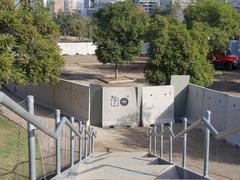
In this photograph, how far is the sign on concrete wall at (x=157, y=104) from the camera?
1945 cm

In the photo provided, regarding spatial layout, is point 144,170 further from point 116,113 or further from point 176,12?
point 176,12

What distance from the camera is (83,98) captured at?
1933cm

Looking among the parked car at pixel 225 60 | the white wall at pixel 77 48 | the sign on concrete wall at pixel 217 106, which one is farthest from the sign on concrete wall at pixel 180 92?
the white wall at pixel 77 48

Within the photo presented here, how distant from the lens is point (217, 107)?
17656 millimetres

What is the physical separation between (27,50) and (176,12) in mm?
57541

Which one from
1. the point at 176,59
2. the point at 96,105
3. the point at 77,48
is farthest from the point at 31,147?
the point at 77,48

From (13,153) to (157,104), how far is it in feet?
44.8

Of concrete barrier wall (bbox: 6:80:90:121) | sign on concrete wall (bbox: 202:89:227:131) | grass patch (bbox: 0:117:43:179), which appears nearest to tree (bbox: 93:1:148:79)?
concrete barrier wall (bbox: 6:80:90:121)

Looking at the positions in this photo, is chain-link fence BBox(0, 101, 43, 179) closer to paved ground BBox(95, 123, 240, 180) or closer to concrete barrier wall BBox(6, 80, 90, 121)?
paved ground BBox(95, 123, 240, 180)

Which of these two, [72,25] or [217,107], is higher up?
[72,25]

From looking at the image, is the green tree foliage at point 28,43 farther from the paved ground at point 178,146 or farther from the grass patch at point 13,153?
the grass patch at point 13,153

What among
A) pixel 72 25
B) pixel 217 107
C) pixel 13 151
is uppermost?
pixel 72 25

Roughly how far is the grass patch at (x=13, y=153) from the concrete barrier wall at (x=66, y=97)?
12.4 meters

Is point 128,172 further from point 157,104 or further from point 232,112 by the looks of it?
point 157,104
